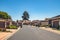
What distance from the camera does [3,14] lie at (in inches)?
5354

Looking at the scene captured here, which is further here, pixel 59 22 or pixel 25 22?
pixel 25 22

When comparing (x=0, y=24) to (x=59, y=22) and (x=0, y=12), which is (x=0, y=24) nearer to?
(x=59, y=22)

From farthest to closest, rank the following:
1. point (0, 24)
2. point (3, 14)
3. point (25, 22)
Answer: point (25, 22) → point (3, 14) → point (0, 24)

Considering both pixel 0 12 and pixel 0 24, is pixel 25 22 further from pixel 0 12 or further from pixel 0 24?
pixel 0 24

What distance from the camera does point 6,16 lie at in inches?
5502

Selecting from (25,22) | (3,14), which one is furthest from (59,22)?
(25,22)

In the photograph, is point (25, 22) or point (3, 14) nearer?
point (3, 14)

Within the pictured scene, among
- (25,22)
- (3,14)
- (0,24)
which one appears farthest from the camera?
(25,22)

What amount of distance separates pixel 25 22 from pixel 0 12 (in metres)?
52.5

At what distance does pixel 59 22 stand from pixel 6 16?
73.8 m

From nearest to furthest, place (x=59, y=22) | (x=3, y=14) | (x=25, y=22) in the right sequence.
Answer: (x=59, y=22)
(x=3, y=14)
(x=25, y=22)

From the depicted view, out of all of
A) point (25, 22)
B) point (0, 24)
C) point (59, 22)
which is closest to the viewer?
point (0, 24)

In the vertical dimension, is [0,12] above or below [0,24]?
above

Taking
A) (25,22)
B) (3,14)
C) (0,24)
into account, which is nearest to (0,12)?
(3,14)
